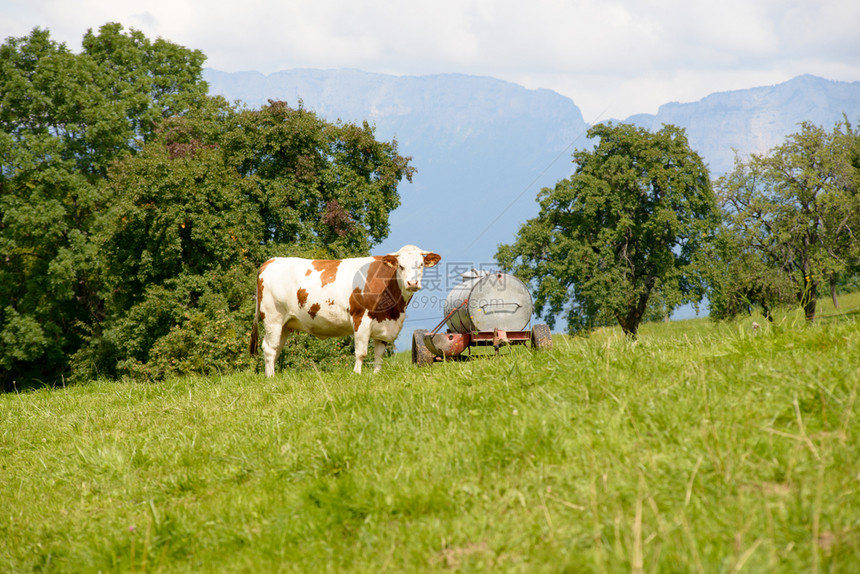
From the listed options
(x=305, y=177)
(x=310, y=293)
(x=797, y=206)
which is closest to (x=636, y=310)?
(x=797, y=206)

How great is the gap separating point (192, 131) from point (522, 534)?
3142 centimetres

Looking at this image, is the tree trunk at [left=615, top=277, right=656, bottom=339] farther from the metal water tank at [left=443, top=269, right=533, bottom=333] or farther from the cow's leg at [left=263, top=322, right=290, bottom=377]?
the cow's leg at [left=263, top=322, right=290, bottom=377]

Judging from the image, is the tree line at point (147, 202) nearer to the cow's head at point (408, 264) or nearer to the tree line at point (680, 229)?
the tree line at point (680, 229)

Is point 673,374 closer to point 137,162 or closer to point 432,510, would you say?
point 432,510

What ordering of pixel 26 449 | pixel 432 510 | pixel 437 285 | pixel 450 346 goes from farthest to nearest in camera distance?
pixel 437 285 → pixel 450 346 → pixel 26 449 → pixel 432 510

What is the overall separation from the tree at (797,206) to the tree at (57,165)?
103 ft

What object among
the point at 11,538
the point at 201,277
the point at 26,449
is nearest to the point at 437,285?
the point at 26,449

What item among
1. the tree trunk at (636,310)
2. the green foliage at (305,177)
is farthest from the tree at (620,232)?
the green foliage at (305,177)

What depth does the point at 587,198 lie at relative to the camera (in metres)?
34.3

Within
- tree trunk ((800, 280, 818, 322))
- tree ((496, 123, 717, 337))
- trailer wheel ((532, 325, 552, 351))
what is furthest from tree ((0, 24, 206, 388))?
tree trunk ((800, 280, 818, 322))

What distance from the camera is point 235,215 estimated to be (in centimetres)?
2634

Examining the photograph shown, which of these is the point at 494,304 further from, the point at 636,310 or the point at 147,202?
the point at 636,310

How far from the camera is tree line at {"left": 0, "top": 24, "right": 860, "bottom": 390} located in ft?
83.9

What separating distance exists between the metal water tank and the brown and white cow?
1634 millimetres
